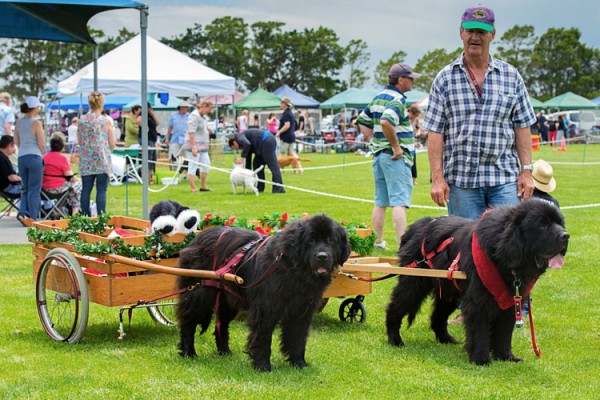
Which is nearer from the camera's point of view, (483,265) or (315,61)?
(483,265)

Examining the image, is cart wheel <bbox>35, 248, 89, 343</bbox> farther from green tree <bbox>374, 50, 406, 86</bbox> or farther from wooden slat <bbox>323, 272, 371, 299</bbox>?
green tree <bbox>374, 50, 406, 86</bbox>

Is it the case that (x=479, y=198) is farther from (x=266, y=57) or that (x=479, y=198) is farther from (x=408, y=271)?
(x=266, y=57)

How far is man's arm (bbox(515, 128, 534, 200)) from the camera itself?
19.2ft

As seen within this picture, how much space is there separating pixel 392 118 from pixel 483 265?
4250mm

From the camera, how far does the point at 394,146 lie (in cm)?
900

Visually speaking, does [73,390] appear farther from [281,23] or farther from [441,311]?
[281,23]

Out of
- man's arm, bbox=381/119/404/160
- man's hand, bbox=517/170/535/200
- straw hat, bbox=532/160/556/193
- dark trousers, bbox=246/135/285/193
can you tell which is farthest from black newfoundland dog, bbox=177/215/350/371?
dark trousers, bbox=246/135/285/193

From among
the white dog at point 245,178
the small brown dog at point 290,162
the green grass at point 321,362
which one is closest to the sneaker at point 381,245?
the green grass at point 321,362

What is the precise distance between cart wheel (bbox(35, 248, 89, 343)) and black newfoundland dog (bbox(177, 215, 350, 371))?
0.74m

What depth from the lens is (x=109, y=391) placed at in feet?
15.1

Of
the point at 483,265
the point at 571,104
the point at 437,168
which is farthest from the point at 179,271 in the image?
the point at 571,104

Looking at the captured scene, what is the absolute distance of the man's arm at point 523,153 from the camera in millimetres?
5867

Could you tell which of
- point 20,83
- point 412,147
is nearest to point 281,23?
point 20,83

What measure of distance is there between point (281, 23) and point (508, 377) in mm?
86951
